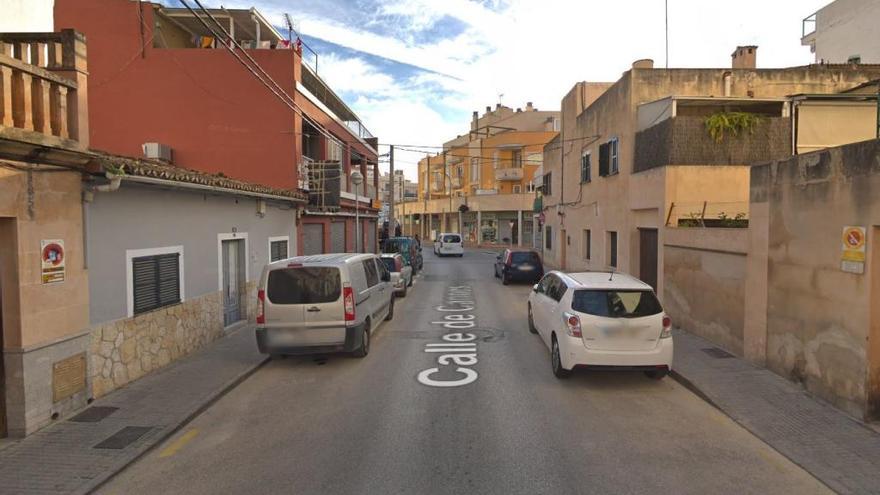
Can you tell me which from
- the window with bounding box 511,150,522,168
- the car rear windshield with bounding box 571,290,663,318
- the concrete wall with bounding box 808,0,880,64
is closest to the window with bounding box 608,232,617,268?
the car rear windshield with bounding box 571,290,663,318

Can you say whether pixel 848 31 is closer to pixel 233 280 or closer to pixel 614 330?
pixel 614 330

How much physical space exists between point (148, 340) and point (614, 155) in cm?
1328

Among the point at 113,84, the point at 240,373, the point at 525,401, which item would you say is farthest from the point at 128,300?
the point at 113,84

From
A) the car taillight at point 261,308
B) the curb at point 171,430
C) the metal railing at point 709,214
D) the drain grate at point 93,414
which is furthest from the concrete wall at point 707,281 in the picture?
the drain grate at point 93,414

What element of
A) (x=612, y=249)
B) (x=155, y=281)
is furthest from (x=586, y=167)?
(x=155, y=281)

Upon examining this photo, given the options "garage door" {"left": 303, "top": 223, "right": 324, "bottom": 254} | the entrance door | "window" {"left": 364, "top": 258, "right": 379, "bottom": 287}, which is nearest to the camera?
"window" {"left": 364, "top": 258, "right": 379, "bottom": 287}

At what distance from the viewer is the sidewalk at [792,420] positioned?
14.4ft

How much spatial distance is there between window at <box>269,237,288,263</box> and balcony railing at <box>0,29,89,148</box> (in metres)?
6.61

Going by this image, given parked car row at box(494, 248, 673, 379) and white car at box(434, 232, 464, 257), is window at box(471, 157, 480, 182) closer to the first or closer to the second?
white car at box(434, 232, 464, 257)

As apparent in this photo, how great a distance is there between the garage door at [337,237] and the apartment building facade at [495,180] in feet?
80.6

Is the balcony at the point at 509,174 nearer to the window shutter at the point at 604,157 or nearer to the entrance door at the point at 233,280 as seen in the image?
the window shutter at the point at 604,157

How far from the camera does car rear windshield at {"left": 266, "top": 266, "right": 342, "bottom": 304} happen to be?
303 inches

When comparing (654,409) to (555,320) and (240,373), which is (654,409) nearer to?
(555,320)

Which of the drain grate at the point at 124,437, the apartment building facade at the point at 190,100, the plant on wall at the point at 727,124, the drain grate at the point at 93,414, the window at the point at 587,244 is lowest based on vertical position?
the drain grate at the point at 124,437
